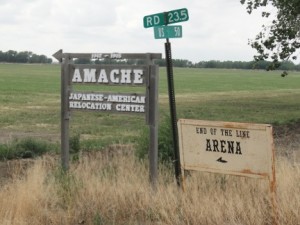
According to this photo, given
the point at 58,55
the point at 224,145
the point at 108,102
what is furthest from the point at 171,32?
the point at 58,55

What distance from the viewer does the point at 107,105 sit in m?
7.41

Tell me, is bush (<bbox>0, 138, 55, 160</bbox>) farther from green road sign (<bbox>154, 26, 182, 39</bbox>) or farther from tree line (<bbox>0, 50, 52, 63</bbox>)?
tree line (<bbox>0, 50, 52, 63</bbox>)

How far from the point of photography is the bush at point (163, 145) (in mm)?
8289

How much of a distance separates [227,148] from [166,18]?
1.94 meters

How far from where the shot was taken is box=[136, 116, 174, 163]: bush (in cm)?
829

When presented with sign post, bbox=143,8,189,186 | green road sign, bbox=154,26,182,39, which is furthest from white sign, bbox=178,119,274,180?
green road sign, bbox=154,26,182,39

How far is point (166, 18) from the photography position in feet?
22.2

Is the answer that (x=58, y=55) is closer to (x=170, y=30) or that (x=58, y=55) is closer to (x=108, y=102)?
(x=108, y=102)

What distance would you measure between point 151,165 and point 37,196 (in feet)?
4.84

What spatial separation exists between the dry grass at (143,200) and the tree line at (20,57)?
171m

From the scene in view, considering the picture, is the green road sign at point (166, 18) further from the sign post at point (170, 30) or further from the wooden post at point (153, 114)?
the wooden post at point (153, 114)

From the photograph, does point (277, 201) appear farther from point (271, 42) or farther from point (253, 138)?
point (271, 42)

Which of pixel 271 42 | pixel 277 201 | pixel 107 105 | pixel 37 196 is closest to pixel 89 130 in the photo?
pixel 271 42

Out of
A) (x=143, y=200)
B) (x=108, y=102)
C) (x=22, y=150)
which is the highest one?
(x=108, y=102)
